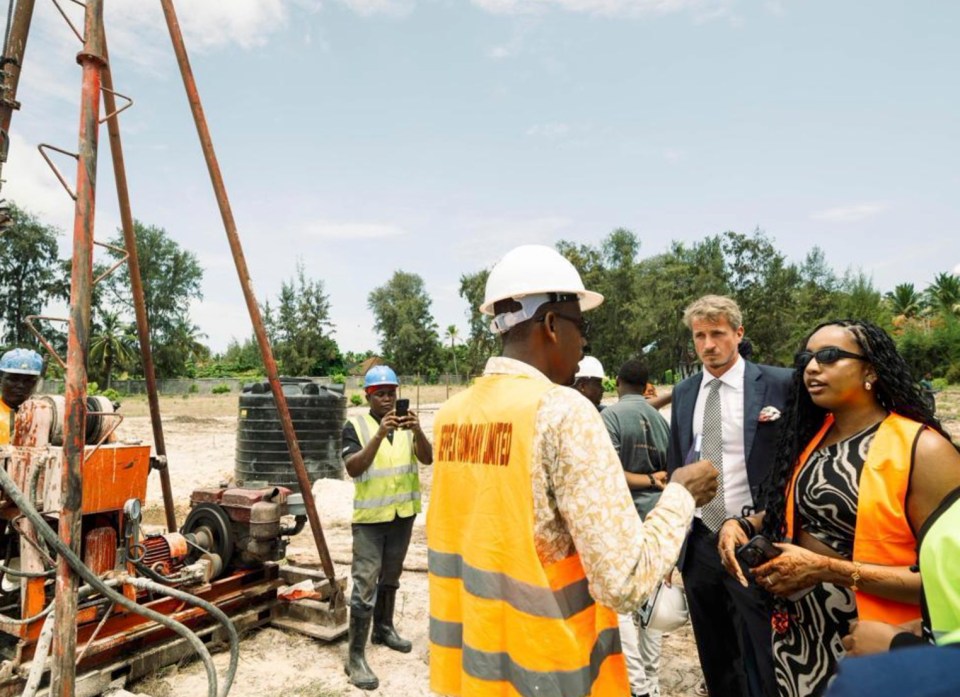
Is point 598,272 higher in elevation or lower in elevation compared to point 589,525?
higher

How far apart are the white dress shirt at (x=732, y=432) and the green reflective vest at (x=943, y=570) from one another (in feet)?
7.00

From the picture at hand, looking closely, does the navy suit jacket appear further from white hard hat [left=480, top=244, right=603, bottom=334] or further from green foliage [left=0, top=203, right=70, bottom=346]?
green foliage [left=0, top=203, right=70, bottom=346]

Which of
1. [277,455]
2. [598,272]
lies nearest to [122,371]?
[598,272]

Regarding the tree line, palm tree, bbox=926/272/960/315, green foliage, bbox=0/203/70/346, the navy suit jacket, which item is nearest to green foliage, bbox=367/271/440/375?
the tree line

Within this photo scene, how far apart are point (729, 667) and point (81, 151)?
399 cm

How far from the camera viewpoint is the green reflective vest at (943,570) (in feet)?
3.01

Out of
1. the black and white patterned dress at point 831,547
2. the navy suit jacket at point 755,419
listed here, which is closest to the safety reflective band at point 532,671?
the black and white patterned dress at point 831,547

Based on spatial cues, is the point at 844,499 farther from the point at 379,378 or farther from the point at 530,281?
the point at 379,378

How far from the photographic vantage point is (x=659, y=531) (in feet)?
5.27

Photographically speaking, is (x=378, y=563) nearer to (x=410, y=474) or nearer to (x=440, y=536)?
(x=410, y=474)

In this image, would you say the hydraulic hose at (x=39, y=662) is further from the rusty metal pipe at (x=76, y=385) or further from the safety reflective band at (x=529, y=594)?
the safety reflective band at (x=529, y=594)

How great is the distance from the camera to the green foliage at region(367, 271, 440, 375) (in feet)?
239

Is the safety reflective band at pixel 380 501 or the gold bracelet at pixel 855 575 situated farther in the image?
the safety reflective band at pixel 380 501

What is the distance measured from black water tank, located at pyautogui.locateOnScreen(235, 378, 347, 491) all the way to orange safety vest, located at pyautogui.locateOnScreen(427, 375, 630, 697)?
7.72 m
